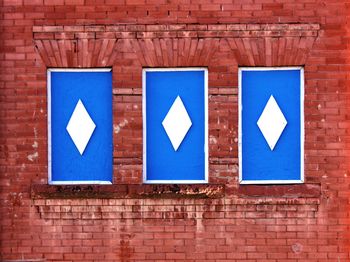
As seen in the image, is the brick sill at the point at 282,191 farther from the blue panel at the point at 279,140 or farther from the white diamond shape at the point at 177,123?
the white diamond shape at the point at 177,123

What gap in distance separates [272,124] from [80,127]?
2.21 metres

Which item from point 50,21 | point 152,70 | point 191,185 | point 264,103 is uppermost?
point 50,21

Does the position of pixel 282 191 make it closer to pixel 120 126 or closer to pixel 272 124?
pixel 272 124

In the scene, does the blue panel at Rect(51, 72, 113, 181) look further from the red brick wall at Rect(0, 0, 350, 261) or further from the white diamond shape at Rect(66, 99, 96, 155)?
the red brick wall at Rect(0, 0, 350, 261)

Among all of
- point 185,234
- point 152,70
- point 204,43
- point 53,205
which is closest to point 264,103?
point 204,43

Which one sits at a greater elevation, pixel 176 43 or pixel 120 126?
pixel 176 43

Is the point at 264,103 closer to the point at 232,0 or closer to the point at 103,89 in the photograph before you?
the point at 232,0

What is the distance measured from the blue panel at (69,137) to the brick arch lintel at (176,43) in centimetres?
21

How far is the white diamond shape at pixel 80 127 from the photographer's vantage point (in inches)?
234

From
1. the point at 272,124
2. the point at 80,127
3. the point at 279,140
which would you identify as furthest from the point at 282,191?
the point at 80,127

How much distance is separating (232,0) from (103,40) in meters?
1.53

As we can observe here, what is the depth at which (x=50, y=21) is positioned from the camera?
5.88 meters

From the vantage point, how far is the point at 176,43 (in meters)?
5.85

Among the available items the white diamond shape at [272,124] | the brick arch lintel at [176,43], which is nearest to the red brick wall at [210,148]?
the brick arch lintel at [176,43]
